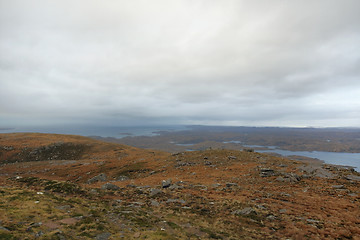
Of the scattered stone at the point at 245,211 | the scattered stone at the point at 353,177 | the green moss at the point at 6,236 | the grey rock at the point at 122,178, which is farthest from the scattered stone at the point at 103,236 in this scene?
the scattered stone at the point at 353,177

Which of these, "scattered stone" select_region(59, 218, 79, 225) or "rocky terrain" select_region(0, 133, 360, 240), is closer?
"rocky terrain" select_region(0, 133, 360, 240)

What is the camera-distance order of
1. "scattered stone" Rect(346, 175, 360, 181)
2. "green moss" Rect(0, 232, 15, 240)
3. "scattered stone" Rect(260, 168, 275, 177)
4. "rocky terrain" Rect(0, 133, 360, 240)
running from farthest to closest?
"scattered stone" Rect(260, 168, 275, 177) < "scattered stone" Rect(346, 175, 360, 181) < "rocky terrain" Rect(0, 133, 360, 240) < "green moss" Rect(0, 232, 15, 240)

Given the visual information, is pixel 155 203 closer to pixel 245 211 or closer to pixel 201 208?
pixel 201 208

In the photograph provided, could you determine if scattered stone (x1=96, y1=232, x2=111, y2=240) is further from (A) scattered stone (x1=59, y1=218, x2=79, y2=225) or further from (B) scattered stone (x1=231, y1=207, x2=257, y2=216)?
(B) scattered stone (x1=231, y1=207, x2=257, y2=216)

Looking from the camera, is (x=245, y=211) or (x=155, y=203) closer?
(x=245, y=211)

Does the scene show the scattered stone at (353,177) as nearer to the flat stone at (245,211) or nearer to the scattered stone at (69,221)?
the flat stone at (245,211)

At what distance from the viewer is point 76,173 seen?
4162 centimetres

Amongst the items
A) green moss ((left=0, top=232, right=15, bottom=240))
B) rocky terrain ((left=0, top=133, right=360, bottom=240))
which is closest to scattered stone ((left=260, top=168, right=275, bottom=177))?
rocky terrain ((left=0, top=133, right=360, bottom=240))

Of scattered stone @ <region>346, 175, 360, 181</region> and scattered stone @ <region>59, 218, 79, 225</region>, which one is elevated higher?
scattered stone @ <region>59, 218, 79, 225</region>

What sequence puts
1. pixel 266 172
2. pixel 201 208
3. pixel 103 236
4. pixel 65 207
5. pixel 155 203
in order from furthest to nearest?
pixel 266 172 → pixel 155 203 → pixel 201 208 → pixel 65 207 → pixel 103 236

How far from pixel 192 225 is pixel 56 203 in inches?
491

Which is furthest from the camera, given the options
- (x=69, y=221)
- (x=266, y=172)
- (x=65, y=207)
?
(x=266, y=172)

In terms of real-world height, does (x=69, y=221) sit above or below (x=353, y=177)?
above

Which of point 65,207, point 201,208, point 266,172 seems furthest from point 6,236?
point 266,172
